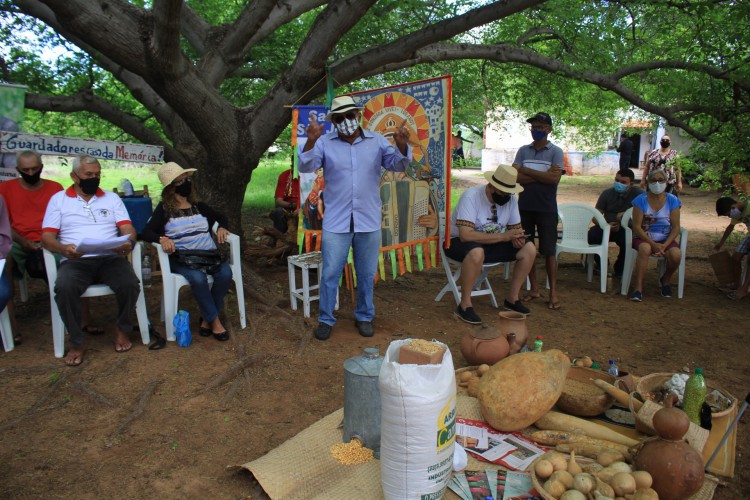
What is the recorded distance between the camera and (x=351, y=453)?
2.97 metres

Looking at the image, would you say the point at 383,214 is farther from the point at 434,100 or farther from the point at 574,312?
the point at 574,312

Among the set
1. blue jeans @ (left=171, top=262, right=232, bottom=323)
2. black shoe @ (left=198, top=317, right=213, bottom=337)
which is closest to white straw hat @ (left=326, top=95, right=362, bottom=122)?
blue jeans @ (left=171, top=262, right=232, bottom=323)

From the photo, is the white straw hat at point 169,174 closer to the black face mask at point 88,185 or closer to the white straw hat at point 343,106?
the black face mask at point 88,185

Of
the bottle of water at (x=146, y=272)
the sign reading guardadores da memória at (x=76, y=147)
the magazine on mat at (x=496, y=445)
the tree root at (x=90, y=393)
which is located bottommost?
the magazine on mat at (x=496, y=445)

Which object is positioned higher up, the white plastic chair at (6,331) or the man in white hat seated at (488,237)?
the man in white hat seated at (488,237)

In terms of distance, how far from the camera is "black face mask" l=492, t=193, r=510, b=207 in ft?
17.1

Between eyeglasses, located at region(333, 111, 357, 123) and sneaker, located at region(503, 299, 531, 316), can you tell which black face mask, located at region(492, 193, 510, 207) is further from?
eyeglasses, located at region(333, 111, 357, 123)

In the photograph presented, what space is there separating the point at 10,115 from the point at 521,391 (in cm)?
562

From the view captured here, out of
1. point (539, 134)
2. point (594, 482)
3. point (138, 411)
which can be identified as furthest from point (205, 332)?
point (539, 134)

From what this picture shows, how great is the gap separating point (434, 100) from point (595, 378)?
2.96 m

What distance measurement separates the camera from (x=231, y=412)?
361 centimetres

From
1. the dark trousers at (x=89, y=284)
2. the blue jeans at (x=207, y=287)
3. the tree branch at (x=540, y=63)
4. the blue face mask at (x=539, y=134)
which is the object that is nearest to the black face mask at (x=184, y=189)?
the blue jeans at (x=207, y=287)

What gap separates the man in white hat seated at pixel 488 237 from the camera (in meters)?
5.26

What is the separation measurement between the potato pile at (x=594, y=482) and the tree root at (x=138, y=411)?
7.84 ft
